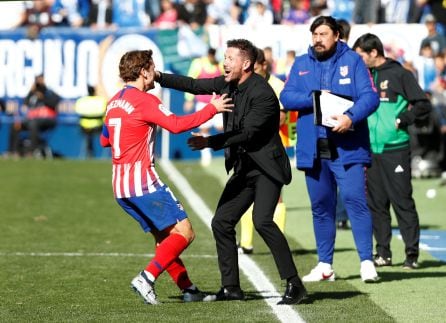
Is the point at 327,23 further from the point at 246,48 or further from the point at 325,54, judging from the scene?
the point at 246,48

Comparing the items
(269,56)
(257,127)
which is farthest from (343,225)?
(257,127)

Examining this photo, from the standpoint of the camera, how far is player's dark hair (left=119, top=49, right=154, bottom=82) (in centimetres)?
911

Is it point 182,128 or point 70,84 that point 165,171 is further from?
point 182,128

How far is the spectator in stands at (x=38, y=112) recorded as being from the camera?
81.7 ft

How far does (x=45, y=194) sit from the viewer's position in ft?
61.0

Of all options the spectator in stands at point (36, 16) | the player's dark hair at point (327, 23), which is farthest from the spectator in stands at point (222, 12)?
the player's dark hair at point (327, 23)

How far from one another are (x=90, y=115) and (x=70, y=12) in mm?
3497

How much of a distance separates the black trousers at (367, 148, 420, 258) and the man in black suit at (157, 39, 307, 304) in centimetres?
285

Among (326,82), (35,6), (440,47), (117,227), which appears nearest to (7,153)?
(35,6)

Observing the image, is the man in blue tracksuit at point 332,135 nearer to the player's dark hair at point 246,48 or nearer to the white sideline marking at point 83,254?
the player's dark hair at point 246,48

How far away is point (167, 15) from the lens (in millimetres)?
27016

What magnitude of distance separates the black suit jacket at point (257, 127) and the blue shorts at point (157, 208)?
0.56 m

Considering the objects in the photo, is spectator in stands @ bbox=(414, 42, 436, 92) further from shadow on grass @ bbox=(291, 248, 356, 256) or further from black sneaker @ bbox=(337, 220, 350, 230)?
shadow on grass @ bbox=(291, 248, 356, 256)

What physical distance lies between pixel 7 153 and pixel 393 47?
302 inches
